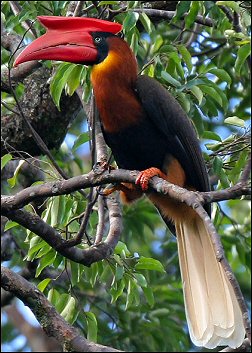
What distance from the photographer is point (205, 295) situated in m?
4.57

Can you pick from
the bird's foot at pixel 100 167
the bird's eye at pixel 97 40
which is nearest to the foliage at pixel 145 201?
the bird's eye at pixel 97 40

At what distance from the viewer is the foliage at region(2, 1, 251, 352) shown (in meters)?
4.46

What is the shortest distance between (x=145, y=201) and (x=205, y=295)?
1.93 metres

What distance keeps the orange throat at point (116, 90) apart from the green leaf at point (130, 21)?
0.25m

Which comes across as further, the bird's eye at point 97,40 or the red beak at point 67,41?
the bird's eye at point 97,40

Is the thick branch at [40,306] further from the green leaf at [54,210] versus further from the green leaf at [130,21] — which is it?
the green leaf at [130,21]

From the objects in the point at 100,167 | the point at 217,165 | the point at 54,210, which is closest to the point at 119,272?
the point at 54,210

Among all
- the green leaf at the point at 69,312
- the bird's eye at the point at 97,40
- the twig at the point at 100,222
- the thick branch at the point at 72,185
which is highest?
the bird's eye at the point at 97,40

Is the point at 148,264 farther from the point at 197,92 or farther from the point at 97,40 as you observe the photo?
the point at 97,40

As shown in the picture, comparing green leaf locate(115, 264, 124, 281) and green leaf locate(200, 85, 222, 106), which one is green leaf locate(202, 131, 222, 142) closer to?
green leaf locate(200, 85, 222, 106)

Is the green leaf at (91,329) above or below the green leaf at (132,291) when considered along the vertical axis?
below

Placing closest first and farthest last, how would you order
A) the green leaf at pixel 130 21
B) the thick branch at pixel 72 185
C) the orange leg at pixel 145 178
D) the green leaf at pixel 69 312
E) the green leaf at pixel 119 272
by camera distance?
1. the thick branch at pixel 72 185
2. the orange leg at pixel 145 178
3. the green leaf at pixel 119 272
4. the green leaf at pixel 69 312
5. the green leaf at pixel 130 21

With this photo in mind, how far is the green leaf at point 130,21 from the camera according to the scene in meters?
4.49

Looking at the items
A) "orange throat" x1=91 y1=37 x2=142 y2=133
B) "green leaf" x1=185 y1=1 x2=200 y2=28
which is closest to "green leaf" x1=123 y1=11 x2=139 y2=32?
"orange throat" x1=91 y1=37 x2=142 y2=133
